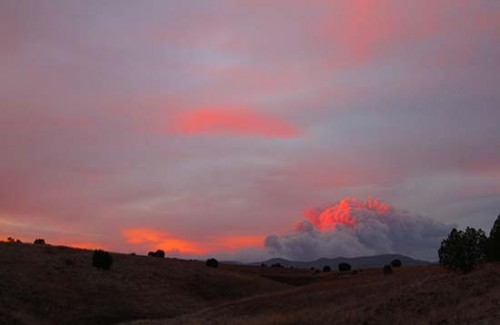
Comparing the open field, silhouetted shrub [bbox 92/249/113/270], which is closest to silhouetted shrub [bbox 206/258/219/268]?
the open field

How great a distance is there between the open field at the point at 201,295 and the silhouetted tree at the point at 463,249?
1416 millimetres

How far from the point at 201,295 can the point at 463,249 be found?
114 ft

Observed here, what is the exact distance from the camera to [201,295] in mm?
64375

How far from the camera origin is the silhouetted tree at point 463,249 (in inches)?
1553

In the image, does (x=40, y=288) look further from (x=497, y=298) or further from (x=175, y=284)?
(x=497, y=298)

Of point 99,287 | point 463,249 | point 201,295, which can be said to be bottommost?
point 201,295

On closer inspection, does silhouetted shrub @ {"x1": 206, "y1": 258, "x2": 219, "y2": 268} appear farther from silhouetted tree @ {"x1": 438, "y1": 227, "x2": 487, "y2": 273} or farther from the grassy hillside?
silhouetted tree @ {"x1": 438, "y1": 227, "x2": 487, "y2": 273}

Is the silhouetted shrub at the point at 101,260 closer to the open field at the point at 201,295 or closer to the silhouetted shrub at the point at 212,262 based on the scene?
the open field at the point at 201,295

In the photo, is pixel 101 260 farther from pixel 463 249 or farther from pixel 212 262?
pixel 463 249

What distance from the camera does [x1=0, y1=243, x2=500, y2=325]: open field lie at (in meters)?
30.0

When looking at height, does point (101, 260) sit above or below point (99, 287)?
above

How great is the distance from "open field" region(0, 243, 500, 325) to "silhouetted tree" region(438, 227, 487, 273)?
1.42 metres

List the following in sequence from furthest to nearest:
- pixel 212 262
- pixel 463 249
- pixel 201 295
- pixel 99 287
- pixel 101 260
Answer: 1. pixel 212 262
2. pixel 201 295
3. pixel 101 260
4. pixel 99 287
5. pixel 463 249

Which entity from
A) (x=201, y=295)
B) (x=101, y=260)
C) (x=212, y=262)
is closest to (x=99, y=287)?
(x=101, y=260)
